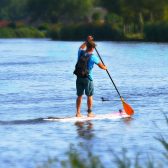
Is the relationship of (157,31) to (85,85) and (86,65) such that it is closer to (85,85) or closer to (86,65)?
(85,85)

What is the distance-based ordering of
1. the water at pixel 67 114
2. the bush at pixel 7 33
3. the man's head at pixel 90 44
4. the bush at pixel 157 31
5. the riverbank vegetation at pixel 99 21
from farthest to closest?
1. the bush at pixel 7 33
2. the riverbank vegetation at pixel 99 21
3. the bush at pixel 157 31
4. the man's head at pixel 90 44
5. the water at pixel 67 114

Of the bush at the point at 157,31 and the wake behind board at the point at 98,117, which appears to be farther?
the bush at the point at 157,31

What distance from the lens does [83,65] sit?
64.1 ft

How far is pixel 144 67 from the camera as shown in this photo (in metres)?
43.5

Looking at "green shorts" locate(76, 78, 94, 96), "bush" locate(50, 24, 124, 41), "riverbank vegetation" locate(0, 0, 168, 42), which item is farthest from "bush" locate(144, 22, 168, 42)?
"green shorts" locate(76, 78, 94, 96)

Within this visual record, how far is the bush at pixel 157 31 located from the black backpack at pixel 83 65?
2422 inches

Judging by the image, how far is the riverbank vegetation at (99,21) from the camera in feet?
302

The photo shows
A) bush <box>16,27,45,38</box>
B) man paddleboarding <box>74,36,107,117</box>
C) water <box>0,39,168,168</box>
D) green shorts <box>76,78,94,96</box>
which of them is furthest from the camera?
bush <box>16,27,45,38</box>

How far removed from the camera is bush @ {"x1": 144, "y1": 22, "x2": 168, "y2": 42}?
267ft

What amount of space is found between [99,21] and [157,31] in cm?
3117

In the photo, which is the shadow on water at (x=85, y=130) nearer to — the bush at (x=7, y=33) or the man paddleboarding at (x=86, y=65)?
the man paddleboarding at (x=86, y=65)

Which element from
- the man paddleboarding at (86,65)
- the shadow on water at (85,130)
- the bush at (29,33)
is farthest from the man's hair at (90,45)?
the bush at (29,33)

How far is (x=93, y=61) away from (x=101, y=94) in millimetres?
8101

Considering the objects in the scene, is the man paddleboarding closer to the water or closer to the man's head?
the man's head
